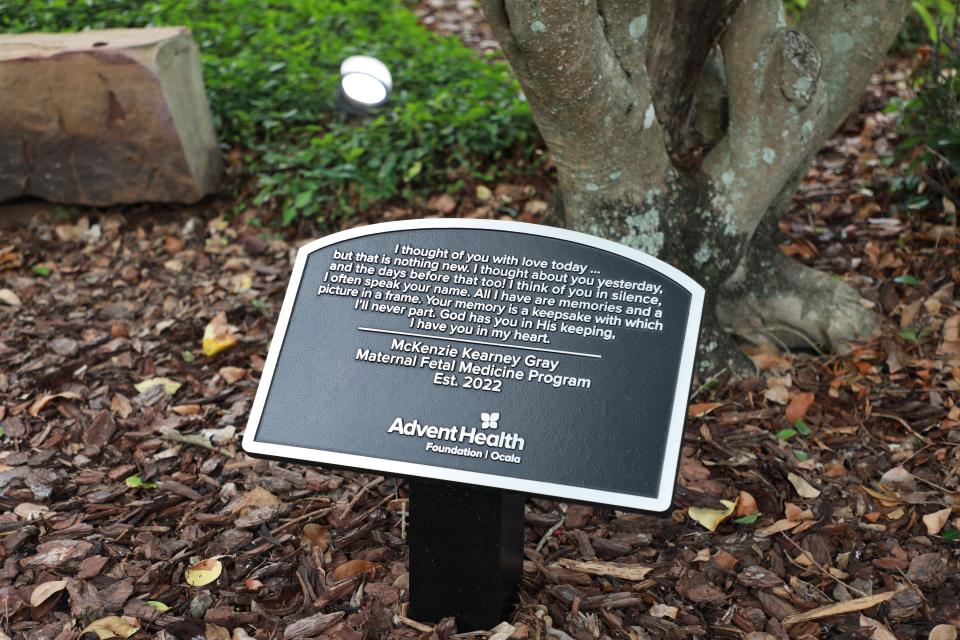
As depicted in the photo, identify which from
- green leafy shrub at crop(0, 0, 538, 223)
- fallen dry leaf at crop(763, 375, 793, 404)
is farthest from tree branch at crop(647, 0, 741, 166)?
green leafy shrub at crop(0, 0, 538, 223)

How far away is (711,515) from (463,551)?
0.92m

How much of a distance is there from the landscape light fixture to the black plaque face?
2452mm

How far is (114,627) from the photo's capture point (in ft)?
8.47

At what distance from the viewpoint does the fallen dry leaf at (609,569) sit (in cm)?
275

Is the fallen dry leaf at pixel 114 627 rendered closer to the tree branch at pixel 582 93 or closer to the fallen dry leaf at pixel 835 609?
the fallen dry leaf at pixel 835 609

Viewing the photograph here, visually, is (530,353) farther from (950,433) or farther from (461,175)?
(461,175)

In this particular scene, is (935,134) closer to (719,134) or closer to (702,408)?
(719,134)

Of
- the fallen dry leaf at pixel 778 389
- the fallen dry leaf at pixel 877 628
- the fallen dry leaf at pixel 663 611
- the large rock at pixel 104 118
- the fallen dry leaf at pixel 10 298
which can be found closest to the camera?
the fallen dry leaf at pixel 877 628

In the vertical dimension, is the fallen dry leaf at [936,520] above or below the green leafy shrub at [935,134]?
below

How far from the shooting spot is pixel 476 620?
8.28 feet

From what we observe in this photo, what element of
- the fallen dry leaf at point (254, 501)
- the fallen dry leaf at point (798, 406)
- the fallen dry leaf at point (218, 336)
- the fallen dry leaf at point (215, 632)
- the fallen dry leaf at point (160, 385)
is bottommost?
the fallen dry leaf at point (218, 336)

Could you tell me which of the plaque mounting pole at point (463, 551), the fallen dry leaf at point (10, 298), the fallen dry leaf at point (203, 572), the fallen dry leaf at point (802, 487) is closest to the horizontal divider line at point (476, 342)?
the plaque mounting pole at point (463, 551)

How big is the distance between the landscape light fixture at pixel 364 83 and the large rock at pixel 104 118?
2.40 feet

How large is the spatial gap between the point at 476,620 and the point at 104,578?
3.55ft
